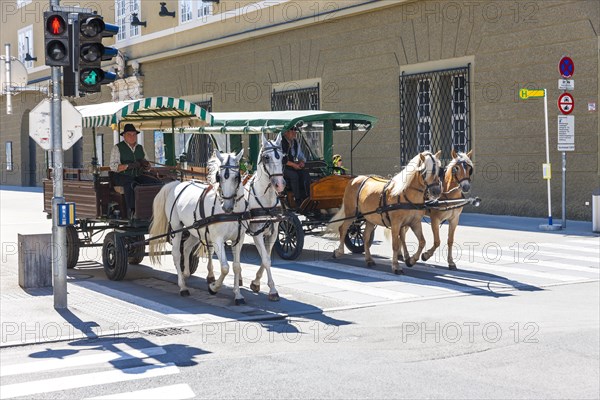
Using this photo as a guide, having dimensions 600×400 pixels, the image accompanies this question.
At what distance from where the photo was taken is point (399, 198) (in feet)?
44.6

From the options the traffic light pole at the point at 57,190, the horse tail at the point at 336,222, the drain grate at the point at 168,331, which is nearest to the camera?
the drain grate at the point at 168,331

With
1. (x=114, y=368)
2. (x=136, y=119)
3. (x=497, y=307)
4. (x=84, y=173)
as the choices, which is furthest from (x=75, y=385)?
(x=136, y=119)

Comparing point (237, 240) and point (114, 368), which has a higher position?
point (237, 240)

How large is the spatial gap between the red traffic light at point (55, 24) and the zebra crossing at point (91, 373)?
3.83 metres

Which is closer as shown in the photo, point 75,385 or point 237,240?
point 75,385

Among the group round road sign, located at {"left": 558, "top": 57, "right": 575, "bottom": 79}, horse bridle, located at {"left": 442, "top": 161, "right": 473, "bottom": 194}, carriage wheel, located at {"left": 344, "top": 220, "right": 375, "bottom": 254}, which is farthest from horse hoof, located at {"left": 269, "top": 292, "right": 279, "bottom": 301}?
round road sign, located at {"left": 558, "top": 57, "right": 575, "bottom": 79}

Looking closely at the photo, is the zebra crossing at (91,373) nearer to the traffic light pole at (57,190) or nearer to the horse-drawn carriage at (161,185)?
the traffic light pole at (57,190)

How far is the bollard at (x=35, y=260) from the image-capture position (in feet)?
39.8

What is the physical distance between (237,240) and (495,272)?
4.56m

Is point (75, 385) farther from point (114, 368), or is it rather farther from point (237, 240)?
point (237, 240)

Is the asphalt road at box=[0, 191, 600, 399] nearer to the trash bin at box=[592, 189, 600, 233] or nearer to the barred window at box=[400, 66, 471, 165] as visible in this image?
the trash bin at box=[592, 189, 600, 233]

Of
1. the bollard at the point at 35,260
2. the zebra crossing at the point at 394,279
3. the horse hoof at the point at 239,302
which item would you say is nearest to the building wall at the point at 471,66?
the zebra crossing at the point at 394,279

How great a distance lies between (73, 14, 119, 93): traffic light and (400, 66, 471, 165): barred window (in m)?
14.5

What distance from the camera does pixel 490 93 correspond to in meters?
23.1
